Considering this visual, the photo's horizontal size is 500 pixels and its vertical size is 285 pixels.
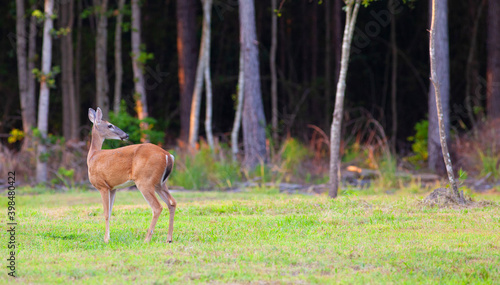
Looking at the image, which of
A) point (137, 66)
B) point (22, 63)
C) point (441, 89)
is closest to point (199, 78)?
point (137, 66)

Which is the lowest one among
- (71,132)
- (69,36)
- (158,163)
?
(71,132)

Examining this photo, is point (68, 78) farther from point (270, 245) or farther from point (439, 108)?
point (270, 245)

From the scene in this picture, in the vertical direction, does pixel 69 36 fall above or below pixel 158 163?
above

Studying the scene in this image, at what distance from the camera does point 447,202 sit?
1071cm

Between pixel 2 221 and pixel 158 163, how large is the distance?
3.36 m

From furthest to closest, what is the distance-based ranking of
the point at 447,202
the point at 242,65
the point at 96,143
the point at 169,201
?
the point at 242,65 → the point at 447,202 → the point at 96,143 → the point at 169,201

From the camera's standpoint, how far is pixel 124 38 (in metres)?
29.3

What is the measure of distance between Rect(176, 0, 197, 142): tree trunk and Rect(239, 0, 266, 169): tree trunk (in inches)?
128

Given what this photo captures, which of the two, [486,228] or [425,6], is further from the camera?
[425,6]

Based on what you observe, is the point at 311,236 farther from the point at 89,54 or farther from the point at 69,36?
the point at 89,54

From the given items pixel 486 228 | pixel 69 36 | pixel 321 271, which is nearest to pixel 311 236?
pixel 321 271

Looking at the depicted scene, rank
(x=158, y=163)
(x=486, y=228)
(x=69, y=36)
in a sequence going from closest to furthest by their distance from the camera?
(x=158, y=163), (x=486, y=228), (x=69, y=36)

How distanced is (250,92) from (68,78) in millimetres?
7220

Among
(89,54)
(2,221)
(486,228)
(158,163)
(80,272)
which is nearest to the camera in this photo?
(80,272)
